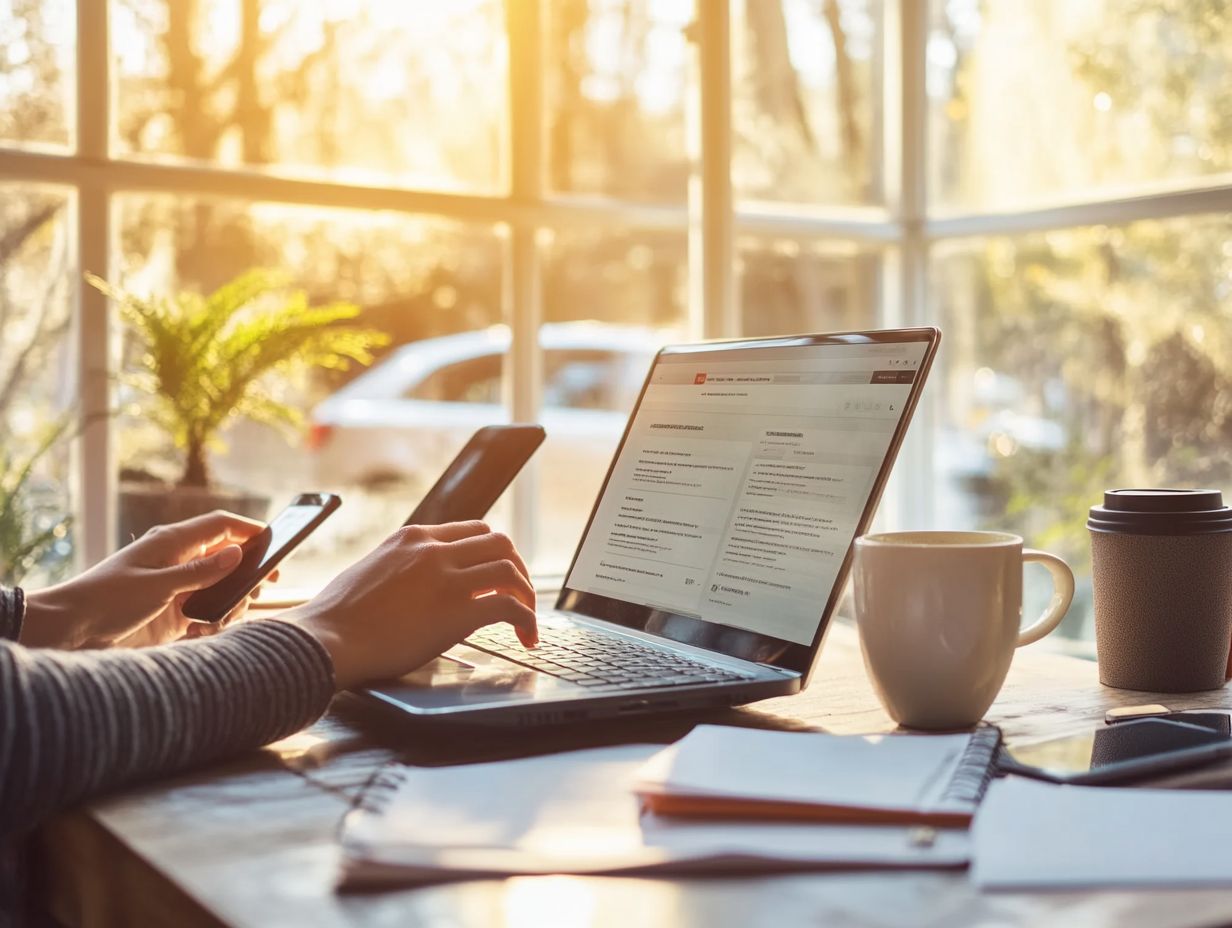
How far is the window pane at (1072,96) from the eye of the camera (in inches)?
114

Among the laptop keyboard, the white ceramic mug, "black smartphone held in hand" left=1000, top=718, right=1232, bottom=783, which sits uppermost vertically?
the white ceramic mug

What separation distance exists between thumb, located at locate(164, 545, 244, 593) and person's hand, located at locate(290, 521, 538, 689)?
0.22 metres

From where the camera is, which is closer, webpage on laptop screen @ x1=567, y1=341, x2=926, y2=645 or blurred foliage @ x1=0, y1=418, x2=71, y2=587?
webpage on laptop screen @ x1=567, y1=341, x2=926, y2=645

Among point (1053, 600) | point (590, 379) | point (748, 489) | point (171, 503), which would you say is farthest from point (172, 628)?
point (590, 379)

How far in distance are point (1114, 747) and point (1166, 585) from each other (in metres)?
0.27

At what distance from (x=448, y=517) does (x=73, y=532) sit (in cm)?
172

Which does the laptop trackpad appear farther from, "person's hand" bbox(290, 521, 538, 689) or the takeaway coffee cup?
the takeaway coffee cup

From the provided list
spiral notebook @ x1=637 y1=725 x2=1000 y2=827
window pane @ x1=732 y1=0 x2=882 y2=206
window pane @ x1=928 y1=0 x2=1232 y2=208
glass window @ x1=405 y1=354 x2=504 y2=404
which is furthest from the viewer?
window pane @ x1=732 y1=0 x2=882 y2=206

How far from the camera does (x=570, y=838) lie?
612mm

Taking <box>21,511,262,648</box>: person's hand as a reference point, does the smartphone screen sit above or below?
below

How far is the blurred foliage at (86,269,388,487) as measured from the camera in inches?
99.5

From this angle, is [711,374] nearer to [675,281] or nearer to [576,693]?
[576,693]

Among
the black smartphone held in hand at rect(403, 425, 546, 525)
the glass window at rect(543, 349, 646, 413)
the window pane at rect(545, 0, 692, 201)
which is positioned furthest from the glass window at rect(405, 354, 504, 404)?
the black smartphone held in hand at rect(403, 425, 546, 525)

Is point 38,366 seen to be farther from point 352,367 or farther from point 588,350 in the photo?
point 588,350
